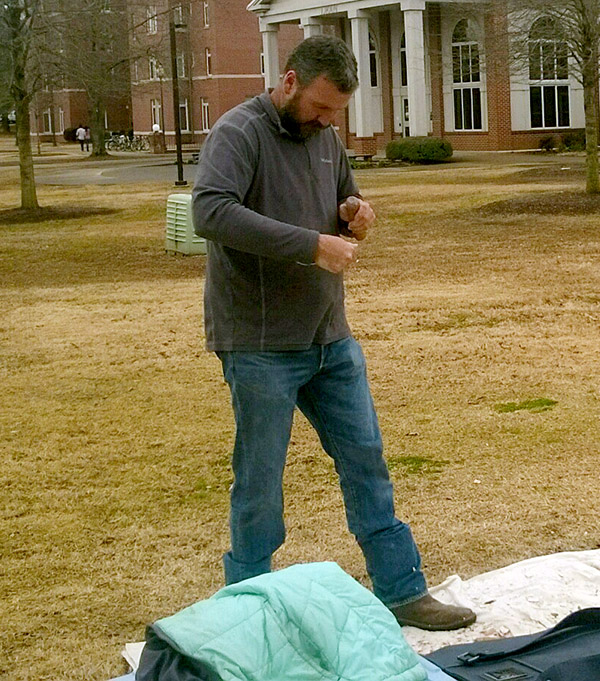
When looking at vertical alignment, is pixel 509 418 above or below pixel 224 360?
below

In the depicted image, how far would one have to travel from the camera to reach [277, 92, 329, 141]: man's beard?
362cm

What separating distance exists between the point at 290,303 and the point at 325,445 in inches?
21.9

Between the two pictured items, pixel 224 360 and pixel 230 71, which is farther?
pixel 230 71

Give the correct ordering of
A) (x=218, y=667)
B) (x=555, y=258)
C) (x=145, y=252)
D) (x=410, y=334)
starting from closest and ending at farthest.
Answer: (x=218, y=667)
(x=410, y=334)
(x=555, y=258)
(x=145, y=252)

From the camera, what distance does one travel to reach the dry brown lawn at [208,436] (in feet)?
15.6

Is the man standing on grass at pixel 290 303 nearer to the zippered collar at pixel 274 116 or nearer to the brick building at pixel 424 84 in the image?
the zippered collar at pixel 274 116

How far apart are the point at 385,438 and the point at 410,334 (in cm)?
324

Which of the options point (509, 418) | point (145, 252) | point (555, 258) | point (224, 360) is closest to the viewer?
point (224, 360)

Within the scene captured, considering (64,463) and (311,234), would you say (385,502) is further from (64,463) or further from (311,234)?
(64,463)

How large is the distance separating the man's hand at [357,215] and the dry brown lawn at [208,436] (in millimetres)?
1576

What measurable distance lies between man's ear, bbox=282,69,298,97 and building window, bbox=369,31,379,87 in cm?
5005

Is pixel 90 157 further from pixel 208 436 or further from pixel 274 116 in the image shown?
pixel 274 116

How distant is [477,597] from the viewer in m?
4.27

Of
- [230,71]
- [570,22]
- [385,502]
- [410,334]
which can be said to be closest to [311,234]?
[385,502]
